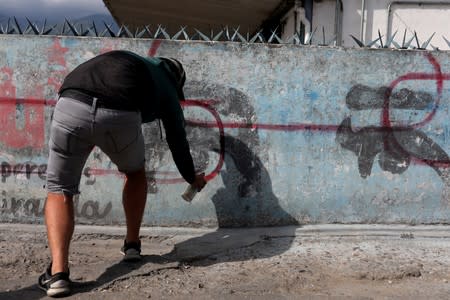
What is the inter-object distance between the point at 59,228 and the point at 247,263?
4.20ft

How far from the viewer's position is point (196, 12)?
34.0 feet

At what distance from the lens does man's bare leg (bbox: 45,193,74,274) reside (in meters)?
3.17

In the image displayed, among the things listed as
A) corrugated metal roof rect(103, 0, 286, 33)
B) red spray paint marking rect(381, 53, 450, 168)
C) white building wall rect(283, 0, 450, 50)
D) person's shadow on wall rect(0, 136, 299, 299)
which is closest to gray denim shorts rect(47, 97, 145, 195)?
person's shadow on wall rect(0, 136, 299, 299)

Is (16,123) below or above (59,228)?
above

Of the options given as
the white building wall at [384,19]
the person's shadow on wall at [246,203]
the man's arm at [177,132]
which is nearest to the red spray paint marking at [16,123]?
the man's arm at [177,132]

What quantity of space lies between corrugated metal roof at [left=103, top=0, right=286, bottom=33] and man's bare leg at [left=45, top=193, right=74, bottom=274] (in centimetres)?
580

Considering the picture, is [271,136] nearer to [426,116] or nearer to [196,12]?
[426,116]

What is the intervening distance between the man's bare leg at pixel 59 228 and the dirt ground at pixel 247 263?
0.21m

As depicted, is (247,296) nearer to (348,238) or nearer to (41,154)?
(348,238)

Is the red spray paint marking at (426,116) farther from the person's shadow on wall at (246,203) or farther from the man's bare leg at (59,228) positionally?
the man's bare leg at (59,228)

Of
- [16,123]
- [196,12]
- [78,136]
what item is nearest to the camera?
[78,136]

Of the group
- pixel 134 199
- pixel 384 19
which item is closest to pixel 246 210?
pixel 134 199

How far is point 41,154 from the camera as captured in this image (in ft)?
14.1

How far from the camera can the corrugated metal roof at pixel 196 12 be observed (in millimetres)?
8969
